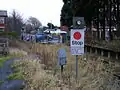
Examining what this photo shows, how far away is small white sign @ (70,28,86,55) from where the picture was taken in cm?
1234

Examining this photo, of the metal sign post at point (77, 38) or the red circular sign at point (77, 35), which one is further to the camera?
the red circular sign at point (77, 35)

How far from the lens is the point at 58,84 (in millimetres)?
11656

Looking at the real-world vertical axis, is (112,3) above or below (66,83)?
above

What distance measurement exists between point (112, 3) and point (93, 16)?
2.74m

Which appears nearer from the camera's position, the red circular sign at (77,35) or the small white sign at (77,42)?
the small white sign at (77,42)

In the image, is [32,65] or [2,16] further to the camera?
[2,16]

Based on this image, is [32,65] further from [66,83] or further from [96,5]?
[96,5]

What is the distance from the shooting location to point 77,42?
40.7ft

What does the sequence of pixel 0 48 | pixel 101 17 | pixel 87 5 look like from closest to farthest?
pixel 0 48, pixel 87 5, pixel 101 17

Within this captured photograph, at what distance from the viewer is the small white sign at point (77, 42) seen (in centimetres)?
Result: 1234

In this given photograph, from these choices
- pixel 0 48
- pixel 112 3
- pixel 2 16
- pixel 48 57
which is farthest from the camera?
pixel 2 16

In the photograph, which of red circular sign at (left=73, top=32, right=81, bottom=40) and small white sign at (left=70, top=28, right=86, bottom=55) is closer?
small white sign at (left=70, top=28, right=86, bottom=55)

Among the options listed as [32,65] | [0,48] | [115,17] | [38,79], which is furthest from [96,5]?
[38,79]

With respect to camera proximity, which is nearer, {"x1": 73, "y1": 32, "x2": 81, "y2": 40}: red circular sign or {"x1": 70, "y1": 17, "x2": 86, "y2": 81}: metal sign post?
{"x1": 70, "y1": 17, "x2": 86, "y2": 81}: metal sign post
